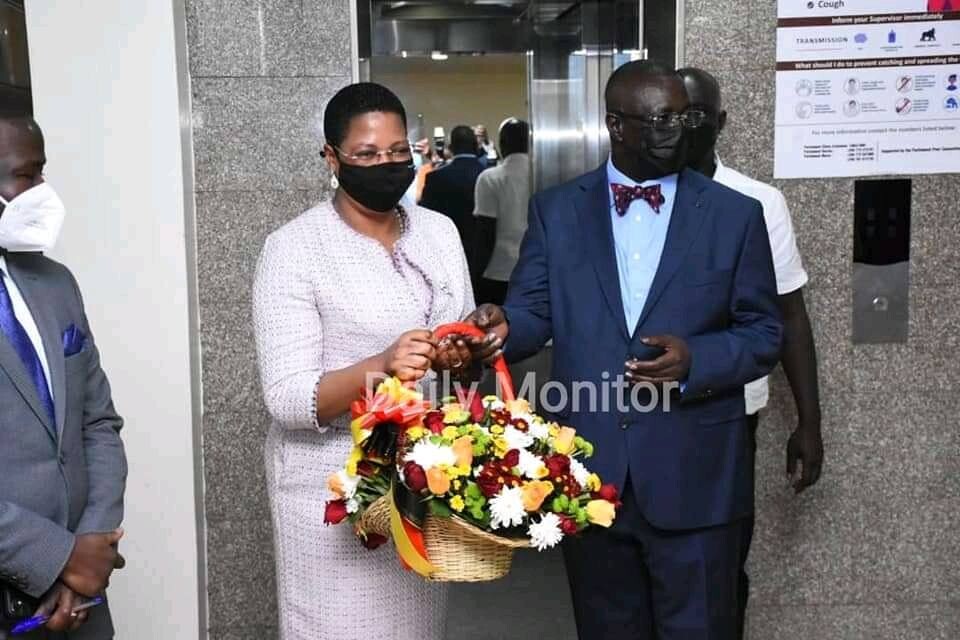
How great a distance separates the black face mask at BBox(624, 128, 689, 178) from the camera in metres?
2.60

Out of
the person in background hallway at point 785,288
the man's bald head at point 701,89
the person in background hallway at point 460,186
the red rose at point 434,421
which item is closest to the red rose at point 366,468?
the red rose at point 434,421

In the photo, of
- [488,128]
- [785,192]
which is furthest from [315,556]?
[488,128]

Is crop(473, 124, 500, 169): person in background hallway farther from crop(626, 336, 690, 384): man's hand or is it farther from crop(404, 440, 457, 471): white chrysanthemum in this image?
crop(404, 440, 457, 471): white chrysanthemum

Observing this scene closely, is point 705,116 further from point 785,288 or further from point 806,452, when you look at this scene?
point 806,452

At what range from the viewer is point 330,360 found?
2.49m

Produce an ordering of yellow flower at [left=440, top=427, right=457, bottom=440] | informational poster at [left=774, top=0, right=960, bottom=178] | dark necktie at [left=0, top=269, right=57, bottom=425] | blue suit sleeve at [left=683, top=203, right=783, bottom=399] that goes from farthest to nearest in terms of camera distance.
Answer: informational poster at [left=774, top=0, right=960, bottom=178] < blue suit sleeve at [left=683, top=203, right=783, bottom=399] < dark necktie at [left=0, top=269, right=57, bottom=425] < yellow flower at [left=440, top=427, right=457, bottom=440]

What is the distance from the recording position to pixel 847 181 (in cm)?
388

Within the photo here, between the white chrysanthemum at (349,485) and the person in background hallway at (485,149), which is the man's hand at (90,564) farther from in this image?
the person in background hallway at (485,149)

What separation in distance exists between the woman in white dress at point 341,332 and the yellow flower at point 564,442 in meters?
0.30

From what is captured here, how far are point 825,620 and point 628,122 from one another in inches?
90.2

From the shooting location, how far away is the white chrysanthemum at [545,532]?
79.4 inches

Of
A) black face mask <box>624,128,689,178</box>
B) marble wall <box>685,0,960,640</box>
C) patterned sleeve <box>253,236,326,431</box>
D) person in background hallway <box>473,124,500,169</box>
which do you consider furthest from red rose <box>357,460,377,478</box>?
person in background hallway <box>473,124,500,169</box>

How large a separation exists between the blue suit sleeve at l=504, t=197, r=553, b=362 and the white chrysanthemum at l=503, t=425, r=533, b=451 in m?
0.54

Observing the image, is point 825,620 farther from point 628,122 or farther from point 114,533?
point 114,533
